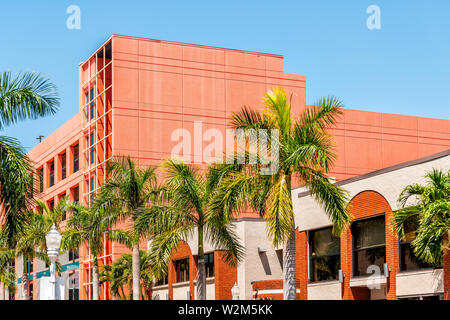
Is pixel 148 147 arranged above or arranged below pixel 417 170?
above

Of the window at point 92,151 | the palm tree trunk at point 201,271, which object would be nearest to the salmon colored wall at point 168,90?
the window at point 92,151

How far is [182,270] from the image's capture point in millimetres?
49094

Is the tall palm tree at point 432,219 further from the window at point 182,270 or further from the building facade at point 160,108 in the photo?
the building facade at point 160,108

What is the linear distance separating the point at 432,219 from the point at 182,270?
1077 inches

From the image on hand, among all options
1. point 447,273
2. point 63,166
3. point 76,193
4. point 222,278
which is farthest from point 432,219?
point 63,166

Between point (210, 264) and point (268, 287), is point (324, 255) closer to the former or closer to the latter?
point (268, 287)

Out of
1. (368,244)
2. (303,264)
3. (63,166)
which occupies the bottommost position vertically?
(303,264)

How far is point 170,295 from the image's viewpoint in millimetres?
49750

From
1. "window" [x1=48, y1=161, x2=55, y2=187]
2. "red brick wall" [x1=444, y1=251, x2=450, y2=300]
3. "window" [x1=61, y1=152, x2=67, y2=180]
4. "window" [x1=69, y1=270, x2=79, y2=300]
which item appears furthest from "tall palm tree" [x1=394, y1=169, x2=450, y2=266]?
"window" [x1=48, y1=161, x2=55, y2=187]

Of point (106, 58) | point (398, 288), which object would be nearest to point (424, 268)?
point (398, 288)

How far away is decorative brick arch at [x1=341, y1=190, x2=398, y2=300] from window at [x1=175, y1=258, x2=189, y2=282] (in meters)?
16.2

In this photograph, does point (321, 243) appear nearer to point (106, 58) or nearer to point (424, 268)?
point (424, 268)

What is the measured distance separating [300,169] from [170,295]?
86.7 feet

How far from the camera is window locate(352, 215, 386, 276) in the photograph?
1267 inches
